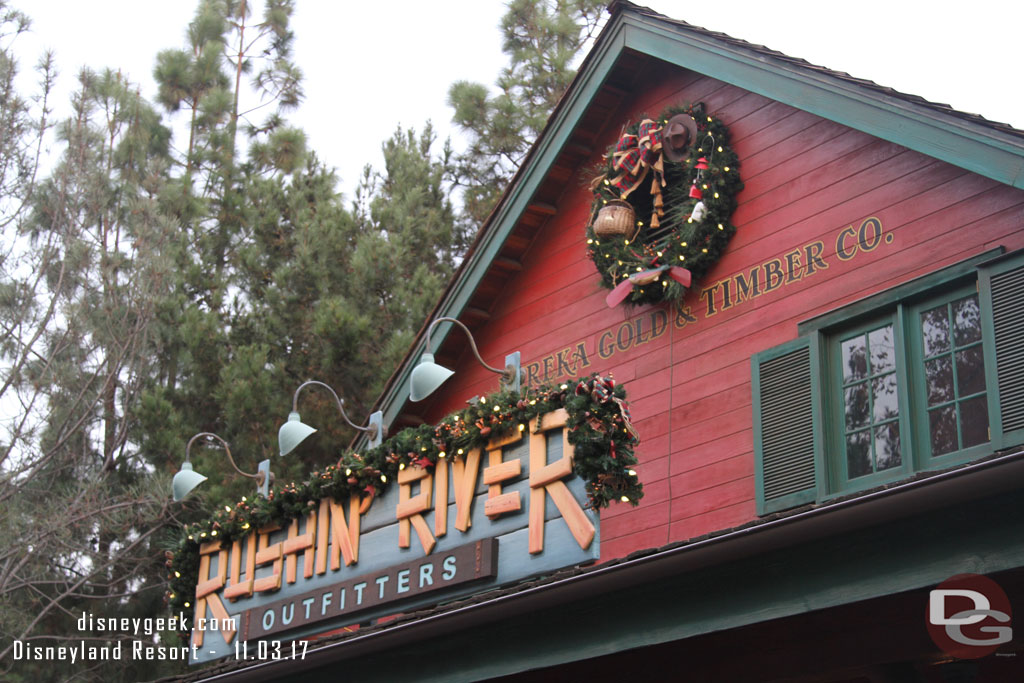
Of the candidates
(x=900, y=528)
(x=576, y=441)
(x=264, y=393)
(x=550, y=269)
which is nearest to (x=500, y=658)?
(x=576, y=441)

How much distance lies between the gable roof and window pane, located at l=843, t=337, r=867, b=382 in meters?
1.43

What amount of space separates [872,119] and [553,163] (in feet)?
12.2

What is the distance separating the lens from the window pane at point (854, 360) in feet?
29.9

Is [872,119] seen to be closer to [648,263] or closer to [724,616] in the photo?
[648,263]

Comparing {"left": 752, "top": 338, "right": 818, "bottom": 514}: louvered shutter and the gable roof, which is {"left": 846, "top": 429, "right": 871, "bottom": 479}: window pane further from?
the gable roof

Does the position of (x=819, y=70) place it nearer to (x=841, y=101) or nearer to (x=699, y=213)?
(x=841, y=101)

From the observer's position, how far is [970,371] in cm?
839

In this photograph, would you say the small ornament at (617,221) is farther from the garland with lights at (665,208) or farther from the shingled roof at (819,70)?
the shingled roof at (819,70)

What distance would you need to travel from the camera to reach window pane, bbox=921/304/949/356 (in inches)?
340

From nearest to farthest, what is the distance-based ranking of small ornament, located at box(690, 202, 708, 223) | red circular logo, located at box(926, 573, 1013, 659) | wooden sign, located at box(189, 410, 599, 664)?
red circular logo, located at box(926, 573, 1013, 659), wooden sign, located at box(189, 410, 599, 664), small ornament, located at box(690, 202, 708, 223)

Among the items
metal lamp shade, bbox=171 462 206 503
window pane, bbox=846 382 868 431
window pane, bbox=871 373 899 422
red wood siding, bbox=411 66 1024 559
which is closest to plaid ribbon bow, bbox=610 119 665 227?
red wood siding, bbox=411 66 1024 559

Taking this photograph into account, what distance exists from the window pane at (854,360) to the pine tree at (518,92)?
650 inches

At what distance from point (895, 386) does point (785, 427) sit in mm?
888

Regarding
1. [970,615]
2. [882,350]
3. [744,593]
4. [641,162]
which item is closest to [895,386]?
[882,350]
